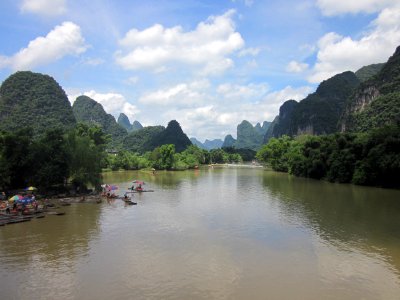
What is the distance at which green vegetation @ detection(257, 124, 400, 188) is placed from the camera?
130 feet

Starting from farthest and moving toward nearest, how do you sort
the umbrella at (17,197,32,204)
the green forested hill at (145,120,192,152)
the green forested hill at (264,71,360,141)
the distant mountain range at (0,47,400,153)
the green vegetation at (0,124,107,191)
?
1. the green forested hill at (264,71,360,141)
2. the green forested hill at (145,120,192,152)
3. the distant mountain range at (0,47,400,153)
4. the green vegetation at (0,124,107,191)
5. the umbrella at (17,197,32,204)

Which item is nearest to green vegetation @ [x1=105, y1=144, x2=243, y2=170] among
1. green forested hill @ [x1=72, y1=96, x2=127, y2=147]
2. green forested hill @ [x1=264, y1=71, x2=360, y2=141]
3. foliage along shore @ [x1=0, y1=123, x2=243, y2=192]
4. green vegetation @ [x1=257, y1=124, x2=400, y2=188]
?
green vegetation @ [x1=257, y1=124, x2=400, y2=188]

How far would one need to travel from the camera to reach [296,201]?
32.7m

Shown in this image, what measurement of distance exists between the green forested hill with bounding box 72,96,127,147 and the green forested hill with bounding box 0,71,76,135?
123 ft

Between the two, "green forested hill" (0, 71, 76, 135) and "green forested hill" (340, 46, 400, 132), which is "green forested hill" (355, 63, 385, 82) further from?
"green forested hill" (0, 71, 76, 135)

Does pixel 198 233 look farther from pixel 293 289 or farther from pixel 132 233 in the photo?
pixel 293 289

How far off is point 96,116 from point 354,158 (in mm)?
125475

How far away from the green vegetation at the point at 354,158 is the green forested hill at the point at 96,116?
101822 millimetres

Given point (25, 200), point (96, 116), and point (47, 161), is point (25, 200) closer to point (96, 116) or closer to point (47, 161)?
Result: point (47, 161)

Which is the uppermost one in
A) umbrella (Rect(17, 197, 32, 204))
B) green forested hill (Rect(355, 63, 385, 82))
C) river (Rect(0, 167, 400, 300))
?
green forested hill (Rect(355, 63, 385, 82))

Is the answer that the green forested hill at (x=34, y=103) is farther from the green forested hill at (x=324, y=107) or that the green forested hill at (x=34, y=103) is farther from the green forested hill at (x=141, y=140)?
the green forested hill at (x=324, y=107)

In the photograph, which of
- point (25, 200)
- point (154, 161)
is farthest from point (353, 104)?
point (25, 200)

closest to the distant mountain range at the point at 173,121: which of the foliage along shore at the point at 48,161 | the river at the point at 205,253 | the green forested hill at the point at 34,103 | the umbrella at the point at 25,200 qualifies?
the green forested hill at the point at 34,103

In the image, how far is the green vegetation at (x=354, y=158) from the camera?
39562mm
